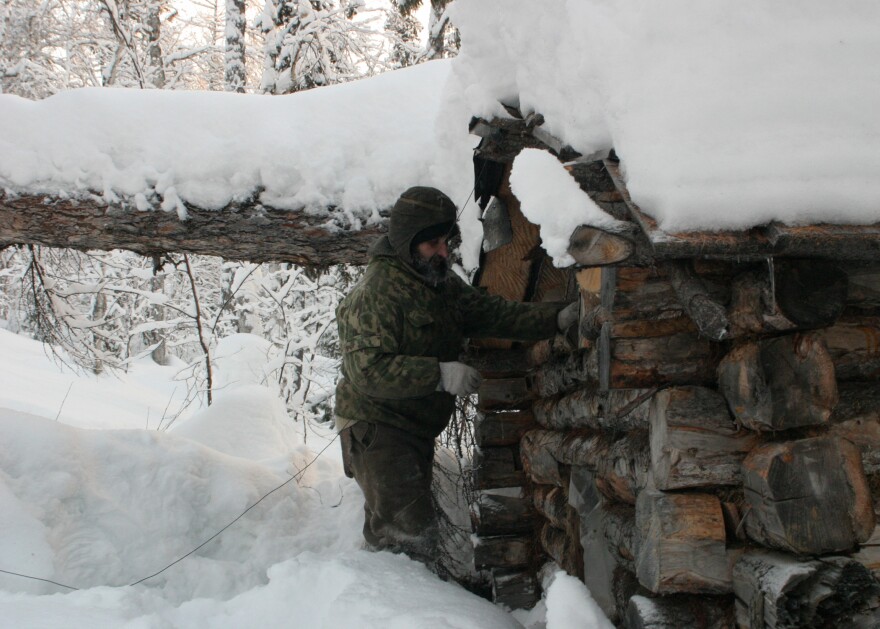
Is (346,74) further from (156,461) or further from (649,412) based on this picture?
(649,412)

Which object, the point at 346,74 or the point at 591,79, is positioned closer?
the point at 591,79

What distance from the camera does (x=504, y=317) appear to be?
12.5 feet

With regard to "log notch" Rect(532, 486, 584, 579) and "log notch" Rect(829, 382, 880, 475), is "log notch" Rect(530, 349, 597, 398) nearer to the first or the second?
"log notch" Rect(532, 486, 584, 579)

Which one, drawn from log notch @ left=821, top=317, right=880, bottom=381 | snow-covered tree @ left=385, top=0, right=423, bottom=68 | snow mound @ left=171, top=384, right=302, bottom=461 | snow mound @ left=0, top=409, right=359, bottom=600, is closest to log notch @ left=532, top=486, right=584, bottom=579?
snow mound @ left=0, top=409, right=359, bottom=600

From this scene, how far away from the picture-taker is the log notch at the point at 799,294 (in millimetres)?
1826

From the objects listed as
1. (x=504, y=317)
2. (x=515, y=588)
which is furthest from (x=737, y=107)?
(x=515, y=588)

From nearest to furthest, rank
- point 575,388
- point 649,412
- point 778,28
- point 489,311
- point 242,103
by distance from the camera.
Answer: point 778,28 < point 649,412 < point 575,388 < point 489,311 < point 242,103

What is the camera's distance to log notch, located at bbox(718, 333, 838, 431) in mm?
1897

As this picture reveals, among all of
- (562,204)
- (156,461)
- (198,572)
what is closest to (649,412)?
(562,204)

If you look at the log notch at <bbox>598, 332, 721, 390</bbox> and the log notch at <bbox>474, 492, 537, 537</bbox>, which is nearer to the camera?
the log notch at <bbox>598, 332, 721, 390</bbox>

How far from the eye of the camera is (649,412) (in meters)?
2.40

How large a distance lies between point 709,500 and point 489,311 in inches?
75.2

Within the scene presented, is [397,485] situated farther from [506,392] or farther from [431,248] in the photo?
[431,248]

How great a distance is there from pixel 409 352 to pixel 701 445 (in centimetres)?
183
